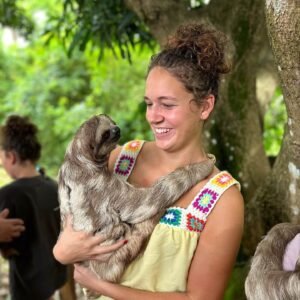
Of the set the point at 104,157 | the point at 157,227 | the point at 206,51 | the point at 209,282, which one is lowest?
the point at 209,282

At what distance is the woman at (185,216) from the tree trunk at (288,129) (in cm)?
21

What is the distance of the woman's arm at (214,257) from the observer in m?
1.47

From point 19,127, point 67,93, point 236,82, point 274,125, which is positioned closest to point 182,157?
point 236,82

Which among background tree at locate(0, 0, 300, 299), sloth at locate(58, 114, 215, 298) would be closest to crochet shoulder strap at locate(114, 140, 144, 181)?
sloth at locate(58, 114, 215, 298)

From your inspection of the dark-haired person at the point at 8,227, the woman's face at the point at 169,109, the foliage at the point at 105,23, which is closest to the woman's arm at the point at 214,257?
the woman's face at the point at 169,109

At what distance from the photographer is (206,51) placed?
1515 mm

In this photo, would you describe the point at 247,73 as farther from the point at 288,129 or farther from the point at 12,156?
the point at 12,156

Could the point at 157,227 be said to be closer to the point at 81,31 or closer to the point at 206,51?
the point at 206,51

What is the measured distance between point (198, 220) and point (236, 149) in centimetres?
135

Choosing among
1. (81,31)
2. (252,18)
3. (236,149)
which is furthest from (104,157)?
(81,31)

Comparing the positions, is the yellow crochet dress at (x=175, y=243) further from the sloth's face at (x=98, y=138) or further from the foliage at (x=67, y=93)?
the foliage at (x=67, y=93)

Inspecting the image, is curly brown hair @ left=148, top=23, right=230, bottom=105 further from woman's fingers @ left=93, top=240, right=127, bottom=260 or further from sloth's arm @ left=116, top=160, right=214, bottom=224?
woman's fingers @ left=93, top=240, right=127, bottom=260

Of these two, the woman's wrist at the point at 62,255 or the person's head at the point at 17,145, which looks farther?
the person's head at the point at 17,145

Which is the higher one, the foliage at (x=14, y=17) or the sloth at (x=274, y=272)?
the foliage at (x=14, y=17)
